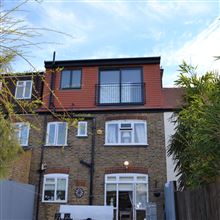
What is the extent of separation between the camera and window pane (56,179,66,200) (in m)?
15.0

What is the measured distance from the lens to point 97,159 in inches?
604

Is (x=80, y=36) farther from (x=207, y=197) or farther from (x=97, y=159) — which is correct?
(x=97, y=159)

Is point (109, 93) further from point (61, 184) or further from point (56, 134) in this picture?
point (61, 184)

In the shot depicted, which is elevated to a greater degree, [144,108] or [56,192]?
[144,108]

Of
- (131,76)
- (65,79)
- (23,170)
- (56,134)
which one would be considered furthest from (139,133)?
(23,170)

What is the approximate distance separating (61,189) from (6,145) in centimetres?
1245

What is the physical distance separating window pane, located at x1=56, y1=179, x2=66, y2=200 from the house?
45 mm

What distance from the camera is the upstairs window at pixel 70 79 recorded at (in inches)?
672

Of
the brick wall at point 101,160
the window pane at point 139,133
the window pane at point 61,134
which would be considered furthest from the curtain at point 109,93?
the window pane at point 61,134

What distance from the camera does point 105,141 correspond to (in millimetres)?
15664

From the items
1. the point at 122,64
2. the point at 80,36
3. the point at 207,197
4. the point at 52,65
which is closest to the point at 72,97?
the point at 52,65

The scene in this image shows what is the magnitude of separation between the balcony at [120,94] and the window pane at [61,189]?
4.22 m

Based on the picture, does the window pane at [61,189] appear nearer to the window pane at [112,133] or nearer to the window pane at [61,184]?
the window pane at [61,184]

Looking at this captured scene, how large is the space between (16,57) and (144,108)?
13153 mm
